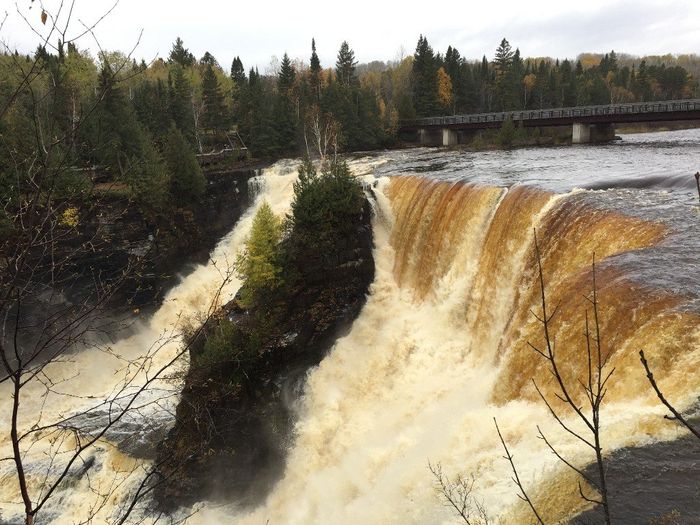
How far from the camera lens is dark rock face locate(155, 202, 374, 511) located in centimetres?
1300

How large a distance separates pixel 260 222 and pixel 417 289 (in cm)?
614

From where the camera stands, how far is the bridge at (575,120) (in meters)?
36.2

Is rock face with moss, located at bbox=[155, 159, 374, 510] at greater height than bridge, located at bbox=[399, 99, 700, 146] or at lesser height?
lesser

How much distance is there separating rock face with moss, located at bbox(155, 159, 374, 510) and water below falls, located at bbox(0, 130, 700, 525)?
0.63 meters

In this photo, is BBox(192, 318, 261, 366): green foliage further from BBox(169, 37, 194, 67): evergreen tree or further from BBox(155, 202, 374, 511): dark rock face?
BBox(169, 37, 194, 67): evergreen tree

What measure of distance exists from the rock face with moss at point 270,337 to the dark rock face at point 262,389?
0.03 meters

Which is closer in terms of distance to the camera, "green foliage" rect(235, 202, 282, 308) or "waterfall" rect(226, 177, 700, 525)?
"waterfall" rect(226, 177, 700, 525)

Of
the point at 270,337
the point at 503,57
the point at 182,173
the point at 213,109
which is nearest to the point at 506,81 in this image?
the point at 503,57

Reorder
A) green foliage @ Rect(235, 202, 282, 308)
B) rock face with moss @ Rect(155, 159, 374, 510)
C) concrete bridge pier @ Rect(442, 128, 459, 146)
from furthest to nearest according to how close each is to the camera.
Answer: concrete bridge pier @ Rect(442, 128, 459, 146), green foliage @ Rect(235, 202, 282, 308), rock face with moss @ Rect(155, 159, 374, 510)

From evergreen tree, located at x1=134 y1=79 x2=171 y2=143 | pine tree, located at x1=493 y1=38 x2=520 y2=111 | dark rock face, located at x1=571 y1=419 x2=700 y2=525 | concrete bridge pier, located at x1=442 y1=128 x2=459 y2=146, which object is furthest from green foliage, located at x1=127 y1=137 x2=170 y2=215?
pine tree, located at x1=493 y1=38 x2=520 y2=111

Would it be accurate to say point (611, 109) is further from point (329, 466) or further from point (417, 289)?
point (329, 466)

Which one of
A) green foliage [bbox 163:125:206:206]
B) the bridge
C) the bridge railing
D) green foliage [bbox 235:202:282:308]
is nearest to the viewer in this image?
green foliage [bbox 235:202:282:308]

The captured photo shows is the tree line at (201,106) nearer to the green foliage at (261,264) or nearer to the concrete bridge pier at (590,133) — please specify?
the green foliage at (261,264)

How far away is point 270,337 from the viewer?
15773mm
